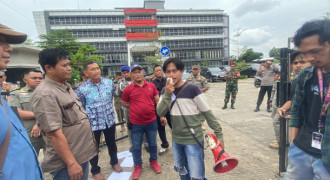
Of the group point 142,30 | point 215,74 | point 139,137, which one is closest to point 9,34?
point 139,137

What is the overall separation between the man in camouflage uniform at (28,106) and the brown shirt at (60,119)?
0.82 meters

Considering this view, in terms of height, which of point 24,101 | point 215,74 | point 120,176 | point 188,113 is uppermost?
point 215,74

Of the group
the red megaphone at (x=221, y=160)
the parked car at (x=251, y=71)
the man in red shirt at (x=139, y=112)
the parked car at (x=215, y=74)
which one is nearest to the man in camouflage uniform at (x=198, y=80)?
the man in red shirt at (x=139, y=112)

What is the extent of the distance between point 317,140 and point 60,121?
89.1 inches

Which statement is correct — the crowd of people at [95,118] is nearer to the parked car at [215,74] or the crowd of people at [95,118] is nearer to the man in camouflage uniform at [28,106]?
the man in camouflage uniform at [28,106]

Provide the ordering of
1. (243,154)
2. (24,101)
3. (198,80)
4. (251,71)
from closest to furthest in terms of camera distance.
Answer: (24,101) < (243,154) < (198,80) < (251,71)

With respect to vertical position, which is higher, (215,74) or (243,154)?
(215,74)

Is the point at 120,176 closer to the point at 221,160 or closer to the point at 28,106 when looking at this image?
the point at 28,106

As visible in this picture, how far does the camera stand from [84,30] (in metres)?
34.9

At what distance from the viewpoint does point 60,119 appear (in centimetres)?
152

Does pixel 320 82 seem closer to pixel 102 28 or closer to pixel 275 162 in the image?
pixel 275 162

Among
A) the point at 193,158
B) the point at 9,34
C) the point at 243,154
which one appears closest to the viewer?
the point at 9,34

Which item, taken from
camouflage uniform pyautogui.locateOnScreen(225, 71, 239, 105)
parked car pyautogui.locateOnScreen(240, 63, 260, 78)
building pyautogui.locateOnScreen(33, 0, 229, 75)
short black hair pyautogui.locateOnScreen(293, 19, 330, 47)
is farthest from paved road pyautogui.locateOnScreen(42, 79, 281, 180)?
building pyautogui.locateOnScreen(33, 0, 229, 75)

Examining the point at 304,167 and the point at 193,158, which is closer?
the point at 304,167
